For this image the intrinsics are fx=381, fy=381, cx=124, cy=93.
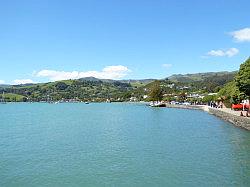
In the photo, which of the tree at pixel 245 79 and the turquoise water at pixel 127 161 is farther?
the tree at pixel 245 79

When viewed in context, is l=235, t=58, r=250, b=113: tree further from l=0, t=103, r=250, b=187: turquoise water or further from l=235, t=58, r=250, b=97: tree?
l=0, t=103, r=250, b=187: turquoise water

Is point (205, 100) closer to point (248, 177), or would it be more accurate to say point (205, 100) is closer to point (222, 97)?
point (222, 97)

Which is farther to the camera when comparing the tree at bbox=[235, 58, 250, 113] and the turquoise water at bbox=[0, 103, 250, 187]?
the tree at bbox=[235, 58, 250, 113]

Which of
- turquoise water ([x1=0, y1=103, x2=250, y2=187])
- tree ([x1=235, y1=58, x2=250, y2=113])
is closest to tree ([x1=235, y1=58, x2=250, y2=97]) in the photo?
tree ([x1=235, y1=58, x2=250, y2=113])

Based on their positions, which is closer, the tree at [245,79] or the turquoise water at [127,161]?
the turquoise water at [127,161]

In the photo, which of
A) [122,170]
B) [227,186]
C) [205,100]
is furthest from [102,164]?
[205,100]

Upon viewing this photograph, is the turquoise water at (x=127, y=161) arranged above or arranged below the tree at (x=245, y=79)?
below

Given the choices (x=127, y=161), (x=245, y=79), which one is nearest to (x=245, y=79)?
(x=245, y=79)

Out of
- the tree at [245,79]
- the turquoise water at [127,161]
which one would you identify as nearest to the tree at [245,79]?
the tree at [245,79]

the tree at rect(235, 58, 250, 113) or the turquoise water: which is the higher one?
the tree at rect(235, 58, 250, 113)

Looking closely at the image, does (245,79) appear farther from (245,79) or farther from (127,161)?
(127,161)

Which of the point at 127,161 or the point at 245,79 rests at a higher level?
the point at 245,79

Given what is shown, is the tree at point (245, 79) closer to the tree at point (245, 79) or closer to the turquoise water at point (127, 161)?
the tree at point (245, 79)

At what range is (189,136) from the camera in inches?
2036
